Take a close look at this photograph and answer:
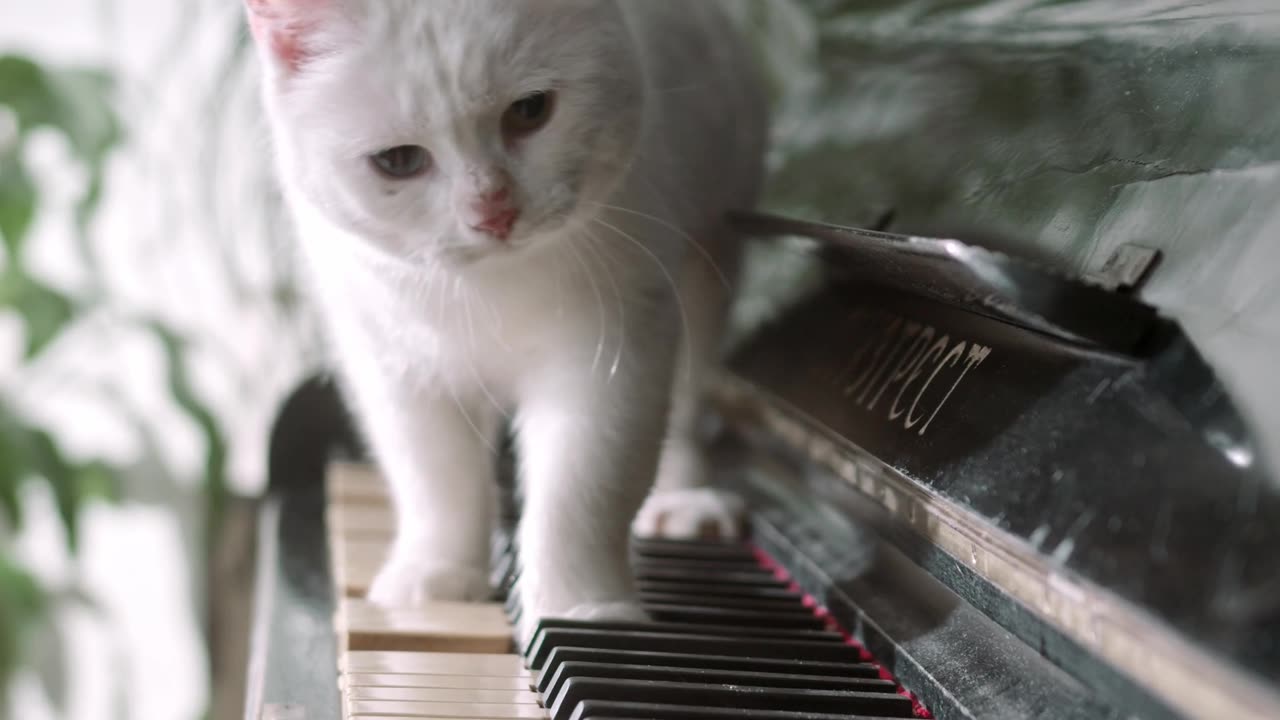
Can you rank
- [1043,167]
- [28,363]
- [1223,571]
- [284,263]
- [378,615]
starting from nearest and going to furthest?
[1223,571], [1043,167], [378,615], [28,363], [284,263]

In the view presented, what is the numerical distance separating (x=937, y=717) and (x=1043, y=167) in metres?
0.41

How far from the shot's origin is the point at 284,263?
7.00ft

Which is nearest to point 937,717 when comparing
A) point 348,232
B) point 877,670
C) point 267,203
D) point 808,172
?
point 877,670

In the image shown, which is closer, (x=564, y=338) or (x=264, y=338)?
(x=564, y=338)

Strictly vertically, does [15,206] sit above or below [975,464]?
above

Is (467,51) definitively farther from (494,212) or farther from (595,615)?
(595,615)

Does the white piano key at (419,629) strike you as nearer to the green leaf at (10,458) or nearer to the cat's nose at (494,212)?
the cat's nose at (494,212)

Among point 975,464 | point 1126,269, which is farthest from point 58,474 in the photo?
point 1126,269

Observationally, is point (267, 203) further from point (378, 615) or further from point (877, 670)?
point (877, 670)

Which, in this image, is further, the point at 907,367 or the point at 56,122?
the point at 56,122

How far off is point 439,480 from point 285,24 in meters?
0.46

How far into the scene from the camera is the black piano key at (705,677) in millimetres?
929

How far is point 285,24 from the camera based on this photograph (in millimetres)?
1104

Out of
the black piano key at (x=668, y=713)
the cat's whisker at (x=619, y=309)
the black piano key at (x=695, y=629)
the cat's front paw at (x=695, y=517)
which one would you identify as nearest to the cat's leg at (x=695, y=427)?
the cat's front paw at (x=695, y=517)
